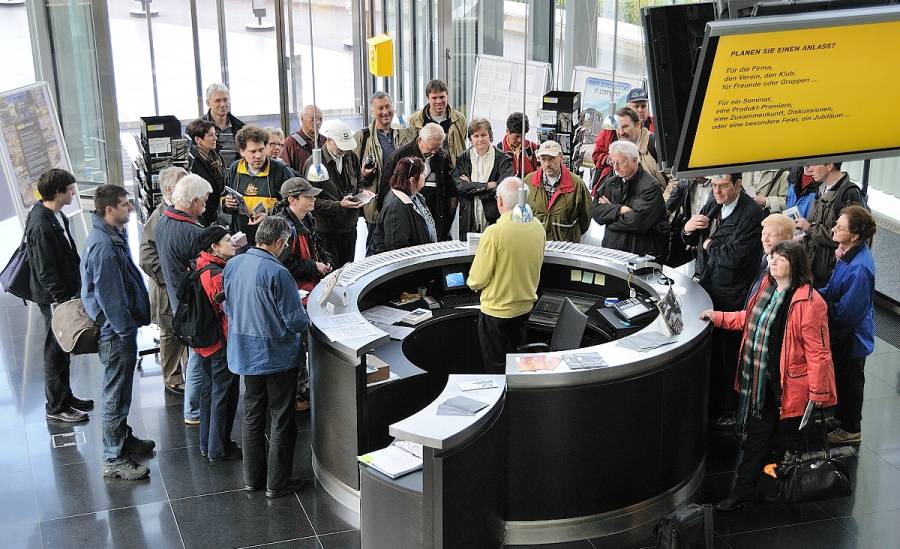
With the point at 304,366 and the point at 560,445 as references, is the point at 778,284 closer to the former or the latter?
the point at 560,445

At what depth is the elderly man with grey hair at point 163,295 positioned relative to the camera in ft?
22.0

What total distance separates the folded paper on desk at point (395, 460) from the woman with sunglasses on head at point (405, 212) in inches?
97.6

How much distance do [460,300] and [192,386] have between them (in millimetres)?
1960

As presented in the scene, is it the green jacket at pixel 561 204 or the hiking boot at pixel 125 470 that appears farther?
the green jacket at pixel 561 204

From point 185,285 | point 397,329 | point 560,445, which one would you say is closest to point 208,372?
point 185,285

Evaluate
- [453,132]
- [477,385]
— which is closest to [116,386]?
[477,385]

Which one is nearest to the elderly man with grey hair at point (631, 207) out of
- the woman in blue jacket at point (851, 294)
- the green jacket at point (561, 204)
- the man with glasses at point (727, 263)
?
the green jacket at point (561, 204)

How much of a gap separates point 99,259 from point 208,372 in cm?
100

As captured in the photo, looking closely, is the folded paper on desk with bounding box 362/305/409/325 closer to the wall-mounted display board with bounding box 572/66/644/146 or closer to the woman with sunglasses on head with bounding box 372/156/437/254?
the woman with sunglasses on head with bounding box 372/156/437/254

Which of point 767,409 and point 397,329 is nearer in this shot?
point 767,409

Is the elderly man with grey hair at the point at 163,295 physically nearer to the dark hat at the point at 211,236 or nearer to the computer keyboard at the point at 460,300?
the dark hat at the point at 211,236

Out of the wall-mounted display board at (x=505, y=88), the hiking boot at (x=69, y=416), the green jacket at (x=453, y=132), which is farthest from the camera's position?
the wall-mounted display board at (x=505, y=88)

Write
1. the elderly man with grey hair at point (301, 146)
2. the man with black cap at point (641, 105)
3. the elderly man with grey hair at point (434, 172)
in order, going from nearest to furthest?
the elderly man with grey hair at point (434, 172) < the elderly man with grey hair at point (301, 146) < the man with black cap at point (641, 105)

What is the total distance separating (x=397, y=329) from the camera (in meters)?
6.43
